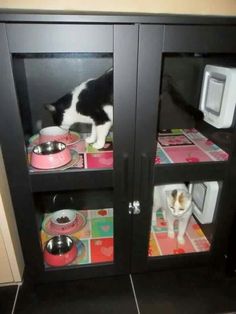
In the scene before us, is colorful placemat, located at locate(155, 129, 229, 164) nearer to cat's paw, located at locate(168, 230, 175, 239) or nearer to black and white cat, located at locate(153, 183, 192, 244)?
black and white cat, located at locate(153, 183, 192, 244)

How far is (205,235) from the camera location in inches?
45.4

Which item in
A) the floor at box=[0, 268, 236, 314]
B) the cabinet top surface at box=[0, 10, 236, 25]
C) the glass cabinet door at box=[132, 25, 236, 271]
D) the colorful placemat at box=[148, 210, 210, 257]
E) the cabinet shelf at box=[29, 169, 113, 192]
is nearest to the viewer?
the cabinet top surface at box=[0, 10, 236, 25]

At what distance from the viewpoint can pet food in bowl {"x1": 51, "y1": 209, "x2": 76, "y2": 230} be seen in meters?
1.10

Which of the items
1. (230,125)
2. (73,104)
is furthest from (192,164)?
(73,104)

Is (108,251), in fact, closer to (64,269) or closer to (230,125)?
(64,269)

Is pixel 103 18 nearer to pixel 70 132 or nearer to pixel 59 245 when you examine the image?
pixel 70 132

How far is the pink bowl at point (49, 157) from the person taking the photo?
2.72ft

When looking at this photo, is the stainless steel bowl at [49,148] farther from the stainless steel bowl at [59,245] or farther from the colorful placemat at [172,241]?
the colorful placemat at [172,241]

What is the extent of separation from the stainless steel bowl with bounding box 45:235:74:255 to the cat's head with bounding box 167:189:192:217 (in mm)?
459

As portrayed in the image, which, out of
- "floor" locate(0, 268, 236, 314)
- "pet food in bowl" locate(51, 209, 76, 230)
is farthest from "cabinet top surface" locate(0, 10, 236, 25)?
"floor" locate(0, 268, 236, 314)

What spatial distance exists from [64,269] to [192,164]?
26.0 inches

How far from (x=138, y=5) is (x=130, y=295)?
1062 millimetres

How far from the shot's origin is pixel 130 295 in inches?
40.2

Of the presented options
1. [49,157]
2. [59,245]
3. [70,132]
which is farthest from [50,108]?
[59,245]
